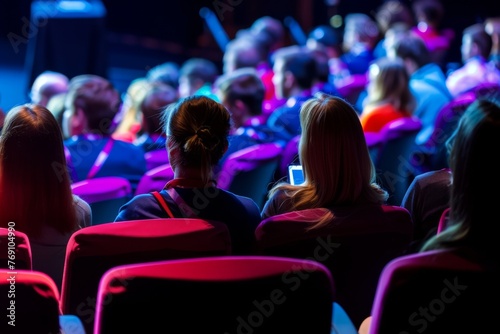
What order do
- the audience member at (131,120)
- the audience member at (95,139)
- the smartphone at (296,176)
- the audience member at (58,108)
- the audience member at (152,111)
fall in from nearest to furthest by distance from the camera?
the smartphone at (296,176), the audience member at (95,139), the audience member at (152,111), the audience member at (58,108), the audience member at (131,120)

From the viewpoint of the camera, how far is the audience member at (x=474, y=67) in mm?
6836

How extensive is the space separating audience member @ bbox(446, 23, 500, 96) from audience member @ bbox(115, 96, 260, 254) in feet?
14.0

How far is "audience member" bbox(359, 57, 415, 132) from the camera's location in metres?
5.40

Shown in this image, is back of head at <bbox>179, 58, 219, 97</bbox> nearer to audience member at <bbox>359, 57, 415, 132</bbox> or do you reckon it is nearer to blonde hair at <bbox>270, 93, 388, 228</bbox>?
audience member at <bbox>359, 57, 415, 132</bbox>

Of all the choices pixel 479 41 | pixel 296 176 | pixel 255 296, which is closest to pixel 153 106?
pixel 296 176

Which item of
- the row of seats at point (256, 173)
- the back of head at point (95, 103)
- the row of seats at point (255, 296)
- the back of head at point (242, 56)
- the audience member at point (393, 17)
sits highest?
the audience member at point (393, 17)

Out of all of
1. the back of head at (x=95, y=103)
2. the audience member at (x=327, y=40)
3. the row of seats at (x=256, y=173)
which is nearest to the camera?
the row of seats at (x=256, y=173)

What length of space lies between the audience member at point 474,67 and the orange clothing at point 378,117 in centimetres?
127

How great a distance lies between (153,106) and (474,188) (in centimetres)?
308

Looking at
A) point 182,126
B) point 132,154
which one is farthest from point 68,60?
point 182,126

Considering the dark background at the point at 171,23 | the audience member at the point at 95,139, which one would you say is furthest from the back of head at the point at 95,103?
the dark background at the point at 171,23

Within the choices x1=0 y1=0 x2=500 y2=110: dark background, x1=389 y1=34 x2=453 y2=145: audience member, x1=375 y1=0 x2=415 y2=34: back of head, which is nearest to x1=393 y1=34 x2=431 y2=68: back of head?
x1=389 y1=34 x2=453 y2=145: audience member

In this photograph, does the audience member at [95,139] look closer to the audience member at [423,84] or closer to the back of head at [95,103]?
the back of head at [95,103]

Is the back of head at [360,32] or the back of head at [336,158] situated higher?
the back of head at [360,32]
